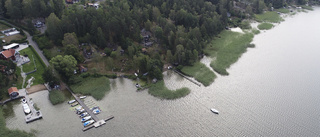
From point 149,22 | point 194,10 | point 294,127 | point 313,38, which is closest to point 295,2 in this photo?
point 313,38

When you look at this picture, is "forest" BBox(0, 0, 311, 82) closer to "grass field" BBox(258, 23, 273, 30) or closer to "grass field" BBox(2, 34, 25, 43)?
"grass field" BBox(2, 34, 25, 43)

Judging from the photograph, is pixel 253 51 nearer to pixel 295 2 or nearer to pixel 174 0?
pixel 174 0

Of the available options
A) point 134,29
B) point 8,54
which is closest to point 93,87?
point 8,54

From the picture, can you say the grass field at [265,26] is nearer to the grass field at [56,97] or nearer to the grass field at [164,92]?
the grass field at [164,92]

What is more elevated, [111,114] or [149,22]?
[149,22]

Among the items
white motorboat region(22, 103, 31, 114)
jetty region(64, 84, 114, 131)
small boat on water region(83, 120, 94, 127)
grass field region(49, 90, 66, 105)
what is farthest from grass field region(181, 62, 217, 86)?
white motorboat region(22, 103, 31, 114)

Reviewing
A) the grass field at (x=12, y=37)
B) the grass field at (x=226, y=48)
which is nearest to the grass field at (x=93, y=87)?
the grass field at (x=226, y=48)
